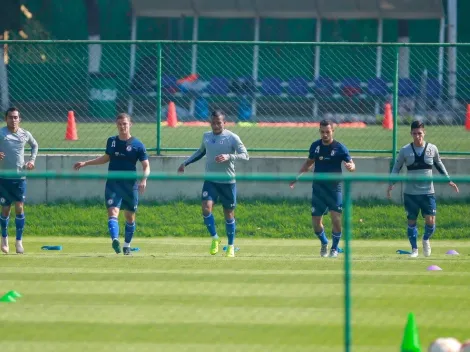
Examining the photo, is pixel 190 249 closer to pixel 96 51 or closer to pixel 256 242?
pixel 256 242

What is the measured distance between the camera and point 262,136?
21438mm

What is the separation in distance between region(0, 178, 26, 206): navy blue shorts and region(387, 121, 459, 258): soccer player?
5026mm

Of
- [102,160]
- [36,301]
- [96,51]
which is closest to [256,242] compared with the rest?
[102,160]

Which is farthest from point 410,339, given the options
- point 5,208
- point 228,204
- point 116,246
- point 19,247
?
point 5,208

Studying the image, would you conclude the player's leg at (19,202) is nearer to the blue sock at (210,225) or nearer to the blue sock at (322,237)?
the blue sock at (210,225)

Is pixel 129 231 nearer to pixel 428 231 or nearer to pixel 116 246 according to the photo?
pixel 116 246

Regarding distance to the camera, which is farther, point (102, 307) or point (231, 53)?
point (231, 53)

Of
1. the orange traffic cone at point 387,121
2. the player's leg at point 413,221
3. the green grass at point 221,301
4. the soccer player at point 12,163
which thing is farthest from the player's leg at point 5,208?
the orange traffic cone at point 387,121

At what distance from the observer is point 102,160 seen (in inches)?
596

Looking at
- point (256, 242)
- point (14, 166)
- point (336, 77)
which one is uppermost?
point (336, 77)

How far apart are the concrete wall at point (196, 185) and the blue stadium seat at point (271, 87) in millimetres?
7139

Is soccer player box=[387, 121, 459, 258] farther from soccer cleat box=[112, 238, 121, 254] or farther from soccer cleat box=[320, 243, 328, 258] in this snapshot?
soccer cleat box=[112, 238, 121, 254]

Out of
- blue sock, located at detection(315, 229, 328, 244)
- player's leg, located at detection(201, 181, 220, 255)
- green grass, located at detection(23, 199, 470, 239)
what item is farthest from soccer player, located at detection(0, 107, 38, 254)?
blue sock, located at detection(315, 229, 328, 244)

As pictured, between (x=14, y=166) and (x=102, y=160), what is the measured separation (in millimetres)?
1304
